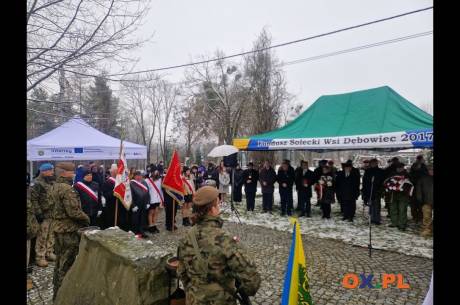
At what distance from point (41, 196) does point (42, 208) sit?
26 centimetres

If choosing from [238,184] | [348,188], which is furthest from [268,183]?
[348,188]

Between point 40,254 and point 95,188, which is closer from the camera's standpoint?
point 40,254

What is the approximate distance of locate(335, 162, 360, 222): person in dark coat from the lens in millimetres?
9297

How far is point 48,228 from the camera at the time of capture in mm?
5809

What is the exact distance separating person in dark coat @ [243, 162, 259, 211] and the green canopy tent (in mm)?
1821

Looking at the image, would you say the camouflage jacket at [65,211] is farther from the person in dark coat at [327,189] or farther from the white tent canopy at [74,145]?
the person in dark coat at [327,189]

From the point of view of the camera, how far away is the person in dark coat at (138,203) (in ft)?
24.6

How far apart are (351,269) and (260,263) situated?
1777mm

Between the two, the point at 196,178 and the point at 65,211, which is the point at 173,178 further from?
the point at 196,178

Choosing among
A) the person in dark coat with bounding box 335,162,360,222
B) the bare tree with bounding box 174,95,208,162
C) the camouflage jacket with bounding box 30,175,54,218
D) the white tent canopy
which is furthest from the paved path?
the bare tree with bounding box 174,95,208,162

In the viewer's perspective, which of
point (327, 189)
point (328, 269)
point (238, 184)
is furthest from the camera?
point (238, 184)

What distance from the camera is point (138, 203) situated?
7527mm
